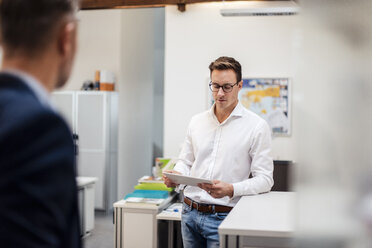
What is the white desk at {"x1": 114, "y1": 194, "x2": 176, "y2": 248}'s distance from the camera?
154 inches

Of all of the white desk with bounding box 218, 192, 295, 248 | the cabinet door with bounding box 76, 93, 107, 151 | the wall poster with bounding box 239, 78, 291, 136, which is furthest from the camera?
the cabinet door with bounding box 76, 93, 107, 151

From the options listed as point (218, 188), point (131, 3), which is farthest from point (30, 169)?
point (131, 3)

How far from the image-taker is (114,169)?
7.17 m

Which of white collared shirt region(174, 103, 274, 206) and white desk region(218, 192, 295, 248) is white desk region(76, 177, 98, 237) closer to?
white collared shirt region(174, 103, 274, 206)

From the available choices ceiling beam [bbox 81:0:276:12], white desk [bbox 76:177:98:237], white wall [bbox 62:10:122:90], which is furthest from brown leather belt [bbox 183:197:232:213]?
white wall [bbox 62:10:122:90]

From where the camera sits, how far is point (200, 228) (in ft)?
7.86

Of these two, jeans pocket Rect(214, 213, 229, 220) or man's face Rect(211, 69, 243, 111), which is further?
man's face Rect(211, 69, 243, 111)

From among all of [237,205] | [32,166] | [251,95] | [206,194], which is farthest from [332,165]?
[251,95]

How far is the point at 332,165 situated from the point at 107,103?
6360 mm

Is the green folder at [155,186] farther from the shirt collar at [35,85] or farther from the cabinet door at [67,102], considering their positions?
the shirt collar at [35,85]

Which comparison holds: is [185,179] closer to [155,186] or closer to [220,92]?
[220,92]

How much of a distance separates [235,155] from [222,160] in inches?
3.0

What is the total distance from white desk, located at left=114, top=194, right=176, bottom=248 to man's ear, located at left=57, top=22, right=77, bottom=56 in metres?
3.15

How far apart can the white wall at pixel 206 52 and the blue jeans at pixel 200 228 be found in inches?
128
